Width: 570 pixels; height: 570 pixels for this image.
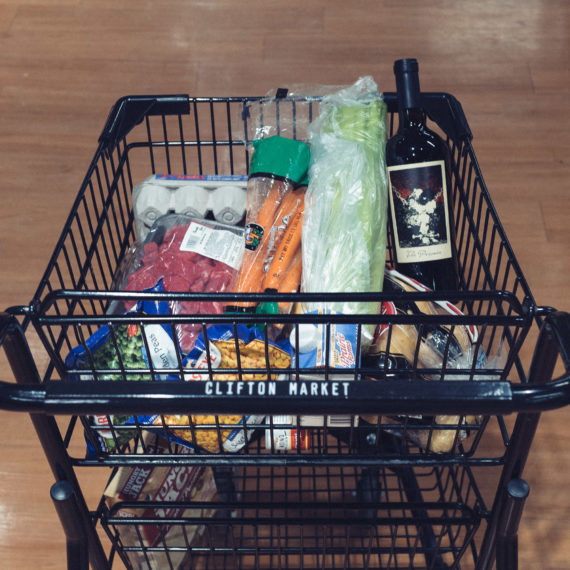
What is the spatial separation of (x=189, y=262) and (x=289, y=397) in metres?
0.41

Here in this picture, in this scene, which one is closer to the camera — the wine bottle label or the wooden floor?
the wine bottle label

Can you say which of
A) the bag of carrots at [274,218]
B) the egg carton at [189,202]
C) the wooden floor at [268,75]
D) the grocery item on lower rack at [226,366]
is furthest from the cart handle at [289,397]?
the wooden floor at [268,75]

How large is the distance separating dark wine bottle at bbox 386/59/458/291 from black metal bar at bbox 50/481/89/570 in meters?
0.48

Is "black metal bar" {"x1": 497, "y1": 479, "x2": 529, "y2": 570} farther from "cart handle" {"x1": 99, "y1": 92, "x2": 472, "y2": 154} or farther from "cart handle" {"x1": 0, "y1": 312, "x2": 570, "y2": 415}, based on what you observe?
"cart handle" {"x1": 99, "y1": 92, "x2": 472, "y2": 154}

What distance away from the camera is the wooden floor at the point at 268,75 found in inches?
67.9

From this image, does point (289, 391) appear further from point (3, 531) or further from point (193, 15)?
point (193, 15)

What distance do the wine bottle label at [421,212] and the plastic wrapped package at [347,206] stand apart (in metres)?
0.02

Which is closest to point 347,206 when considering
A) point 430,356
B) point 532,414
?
point 430,356

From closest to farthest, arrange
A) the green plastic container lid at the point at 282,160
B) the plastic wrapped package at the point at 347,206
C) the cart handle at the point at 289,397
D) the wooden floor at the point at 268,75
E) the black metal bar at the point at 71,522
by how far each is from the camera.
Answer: the cart handle at the point at 289,397 → the black metal bar at the point at 71,522 → the plastic wrapped package at the point at 347,206 → the green plastic container lid at the point at 282,160 → the wooden floor at the point at 268,75

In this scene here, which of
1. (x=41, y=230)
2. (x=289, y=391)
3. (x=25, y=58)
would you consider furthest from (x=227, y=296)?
(x=25, y=58)

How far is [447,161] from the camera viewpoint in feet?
3.24

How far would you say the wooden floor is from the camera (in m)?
1.72

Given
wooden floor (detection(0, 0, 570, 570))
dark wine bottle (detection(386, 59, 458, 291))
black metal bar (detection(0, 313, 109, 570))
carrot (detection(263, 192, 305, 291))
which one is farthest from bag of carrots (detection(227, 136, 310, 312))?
wooden floor (detection(0, 0, 570, 570))

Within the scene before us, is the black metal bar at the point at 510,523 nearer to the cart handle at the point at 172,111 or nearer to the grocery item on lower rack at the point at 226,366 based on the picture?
the grocery item on lower rack at the point at 226,366
